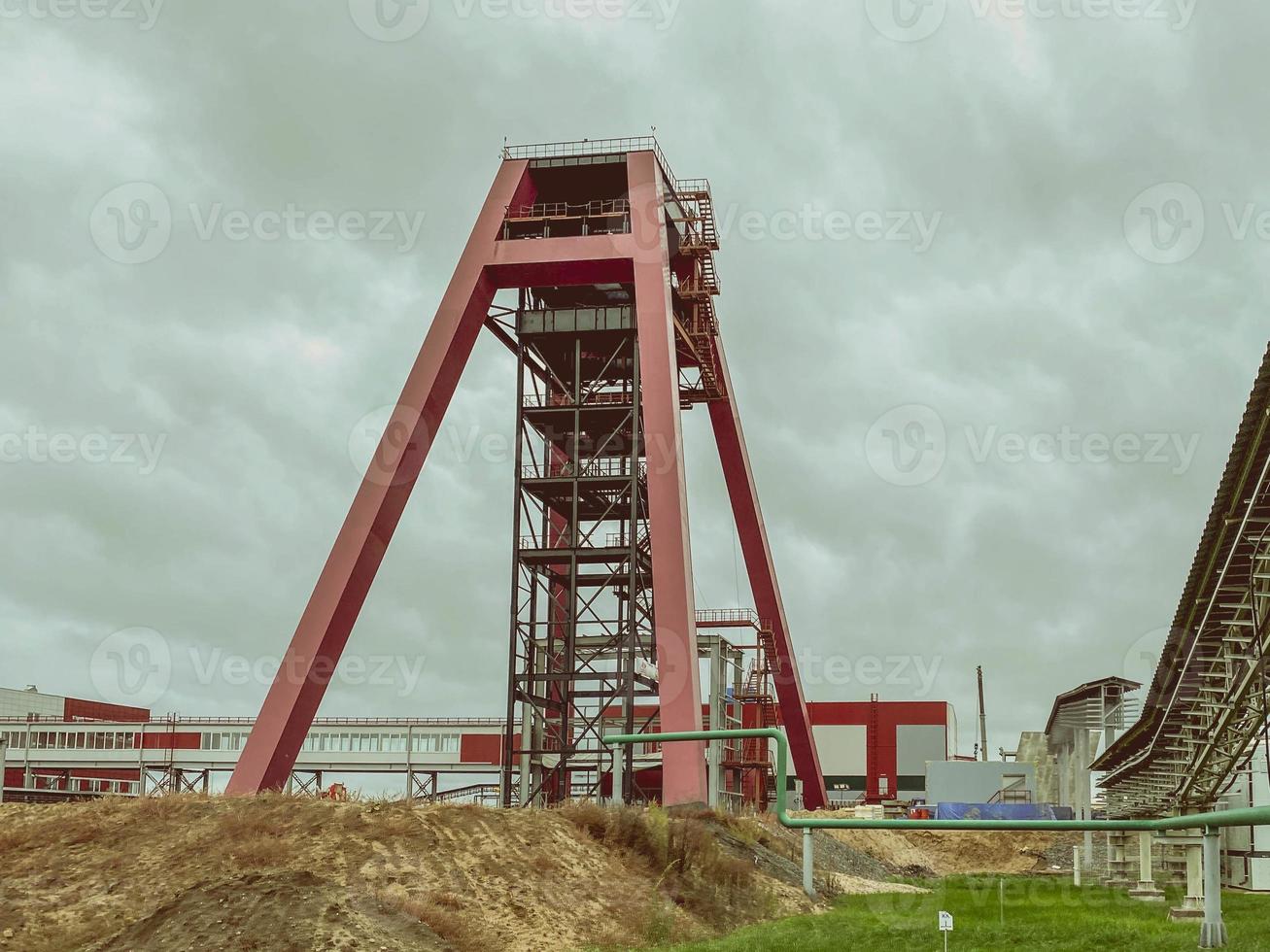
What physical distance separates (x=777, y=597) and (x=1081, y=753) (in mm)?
11147

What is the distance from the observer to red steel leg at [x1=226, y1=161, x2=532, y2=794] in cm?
2509

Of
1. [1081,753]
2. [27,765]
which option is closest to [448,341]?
[1081,753]

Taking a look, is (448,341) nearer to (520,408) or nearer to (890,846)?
(520,408)

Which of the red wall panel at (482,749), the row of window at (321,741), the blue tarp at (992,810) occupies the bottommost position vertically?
the blue tarp at (992,810)

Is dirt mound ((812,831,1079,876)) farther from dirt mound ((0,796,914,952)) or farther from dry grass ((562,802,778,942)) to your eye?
dirt mound ((0,796,914,952))

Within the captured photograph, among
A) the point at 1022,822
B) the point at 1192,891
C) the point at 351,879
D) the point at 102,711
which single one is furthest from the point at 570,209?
the point at 102,711

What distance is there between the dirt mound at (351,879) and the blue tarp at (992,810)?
30527 mm

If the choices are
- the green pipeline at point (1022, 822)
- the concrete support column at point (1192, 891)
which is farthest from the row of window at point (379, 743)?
the green pipeline at point (1022, 822)

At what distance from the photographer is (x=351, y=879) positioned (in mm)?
13992

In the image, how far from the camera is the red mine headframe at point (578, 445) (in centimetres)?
2584

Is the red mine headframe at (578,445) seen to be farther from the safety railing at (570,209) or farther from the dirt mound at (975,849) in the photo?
the dirt mound at (975,849)

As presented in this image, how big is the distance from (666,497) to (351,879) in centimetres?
1429

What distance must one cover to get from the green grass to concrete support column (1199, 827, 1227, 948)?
404mm

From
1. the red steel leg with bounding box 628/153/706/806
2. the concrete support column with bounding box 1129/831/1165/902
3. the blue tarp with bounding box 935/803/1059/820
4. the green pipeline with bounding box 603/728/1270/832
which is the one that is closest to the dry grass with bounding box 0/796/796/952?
the green pipeline with bounding box 603/728/1270/832
